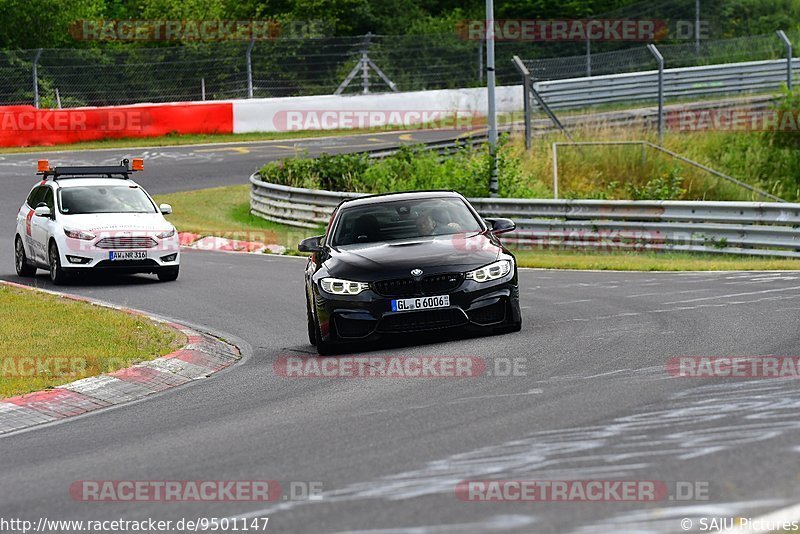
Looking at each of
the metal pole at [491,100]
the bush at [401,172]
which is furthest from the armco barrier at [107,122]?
the metal pole at [491,100]

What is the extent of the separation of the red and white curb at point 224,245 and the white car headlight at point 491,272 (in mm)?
12886

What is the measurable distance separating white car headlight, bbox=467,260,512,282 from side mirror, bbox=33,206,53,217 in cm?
1028

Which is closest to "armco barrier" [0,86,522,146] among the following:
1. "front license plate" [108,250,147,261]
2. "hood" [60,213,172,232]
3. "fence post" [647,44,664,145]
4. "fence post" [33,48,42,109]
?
"fence post" [33,48,42,109]

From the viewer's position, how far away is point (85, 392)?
11.0m

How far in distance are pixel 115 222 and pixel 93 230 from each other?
42cm

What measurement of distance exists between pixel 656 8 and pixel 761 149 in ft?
97.7

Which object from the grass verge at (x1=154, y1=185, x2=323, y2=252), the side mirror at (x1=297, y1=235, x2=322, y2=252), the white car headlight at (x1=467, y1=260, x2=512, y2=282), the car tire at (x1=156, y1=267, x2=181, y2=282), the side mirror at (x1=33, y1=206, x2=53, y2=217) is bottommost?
the grass verge at (x1=154, y1=185, x2=323, y2=252)

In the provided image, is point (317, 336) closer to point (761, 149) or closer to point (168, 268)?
point (168, 268)

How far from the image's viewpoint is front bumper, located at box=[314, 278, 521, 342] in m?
12.2

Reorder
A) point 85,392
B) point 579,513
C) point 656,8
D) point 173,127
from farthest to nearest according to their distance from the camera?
point 656,8 < point 173,127 < point 85,392 < point 579,513

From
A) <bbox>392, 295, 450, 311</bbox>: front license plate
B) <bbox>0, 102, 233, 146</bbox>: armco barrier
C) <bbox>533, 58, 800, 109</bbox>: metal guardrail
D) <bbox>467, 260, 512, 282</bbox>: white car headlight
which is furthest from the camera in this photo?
<bbox>0, 102, 233, 146</bbox>: armco barrier

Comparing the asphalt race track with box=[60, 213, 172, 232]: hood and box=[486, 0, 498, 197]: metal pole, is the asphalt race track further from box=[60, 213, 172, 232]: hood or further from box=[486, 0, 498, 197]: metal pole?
box=[486, 0, 498, 197]: metal pole

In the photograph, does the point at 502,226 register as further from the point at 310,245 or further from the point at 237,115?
the point at 237,115

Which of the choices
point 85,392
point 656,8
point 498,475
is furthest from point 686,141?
point 656,8
